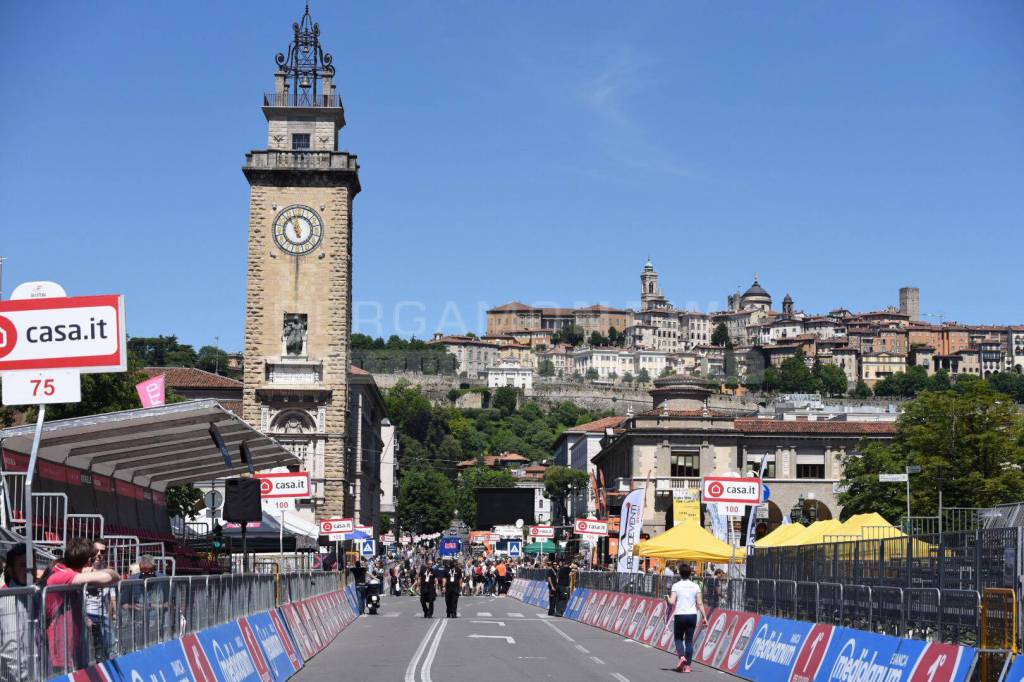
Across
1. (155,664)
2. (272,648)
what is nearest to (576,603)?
(272,648)

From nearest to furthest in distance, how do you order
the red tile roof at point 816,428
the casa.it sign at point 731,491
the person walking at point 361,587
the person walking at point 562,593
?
1. the casa.it sign at point 731,491
2. the person walking at point 562,593
3. the person walking at point 361,587
4. the red tile roof at point 816,428

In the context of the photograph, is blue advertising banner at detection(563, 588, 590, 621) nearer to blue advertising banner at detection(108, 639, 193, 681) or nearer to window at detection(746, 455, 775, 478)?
blue advertising banner at detection(108, 639, 193, 681)

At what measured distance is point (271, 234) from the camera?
78.7 m

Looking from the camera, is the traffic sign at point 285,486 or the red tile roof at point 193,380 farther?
the red tile roof at point 193,380

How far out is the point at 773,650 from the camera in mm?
18484

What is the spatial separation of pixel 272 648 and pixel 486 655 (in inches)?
206

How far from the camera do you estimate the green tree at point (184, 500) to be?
59250 mm

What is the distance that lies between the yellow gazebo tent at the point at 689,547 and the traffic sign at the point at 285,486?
864 centimetres

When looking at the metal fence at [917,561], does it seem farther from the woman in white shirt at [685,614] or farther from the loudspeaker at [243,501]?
the loudspeaker at [243,501]

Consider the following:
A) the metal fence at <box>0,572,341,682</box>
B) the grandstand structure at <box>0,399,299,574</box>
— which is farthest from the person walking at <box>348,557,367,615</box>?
the metal fence at <box>0,572,341,682</box>

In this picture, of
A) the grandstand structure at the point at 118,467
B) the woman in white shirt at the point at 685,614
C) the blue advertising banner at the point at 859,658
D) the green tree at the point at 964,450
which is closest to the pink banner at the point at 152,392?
the grandstand structure at the point at 118,467

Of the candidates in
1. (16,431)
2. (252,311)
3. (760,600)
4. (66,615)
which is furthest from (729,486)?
(252,311)

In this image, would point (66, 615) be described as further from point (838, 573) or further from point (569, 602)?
point (569, 602)

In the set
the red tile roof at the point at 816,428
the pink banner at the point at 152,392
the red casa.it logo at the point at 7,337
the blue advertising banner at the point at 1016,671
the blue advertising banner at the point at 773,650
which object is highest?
the red tile roof at the point at 816,428
